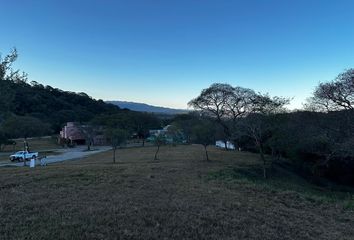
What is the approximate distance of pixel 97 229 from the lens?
6.08 meters

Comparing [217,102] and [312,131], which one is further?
[217,102]

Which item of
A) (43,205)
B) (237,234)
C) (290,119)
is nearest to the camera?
(237,234)

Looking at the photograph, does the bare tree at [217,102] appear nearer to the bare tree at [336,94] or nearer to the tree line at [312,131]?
the tree line at [312,131]

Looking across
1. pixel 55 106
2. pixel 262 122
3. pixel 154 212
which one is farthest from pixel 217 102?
pixel 55 106

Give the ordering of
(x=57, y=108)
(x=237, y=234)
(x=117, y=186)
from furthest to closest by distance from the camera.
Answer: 1. (x=57, y=108)
2. (x=117, y=186)
3. (x=237, y=234)

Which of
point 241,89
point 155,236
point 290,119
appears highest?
point 241,89

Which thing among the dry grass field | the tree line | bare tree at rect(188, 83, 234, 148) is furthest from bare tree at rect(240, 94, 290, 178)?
the dry grass field

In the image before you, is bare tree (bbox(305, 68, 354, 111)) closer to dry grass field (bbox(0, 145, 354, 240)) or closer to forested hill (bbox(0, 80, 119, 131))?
dry grass field (bbox(0, 145, 354, 240))

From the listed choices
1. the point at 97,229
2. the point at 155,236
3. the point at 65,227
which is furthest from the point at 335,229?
the point at 65,227

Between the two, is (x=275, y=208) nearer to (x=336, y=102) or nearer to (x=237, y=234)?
(x=237, y=234)

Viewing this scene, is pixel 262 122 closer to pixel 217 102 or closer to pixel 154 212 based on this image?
pixel 217 102

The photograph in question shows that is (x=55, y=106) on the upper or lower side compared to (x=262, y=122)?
upper

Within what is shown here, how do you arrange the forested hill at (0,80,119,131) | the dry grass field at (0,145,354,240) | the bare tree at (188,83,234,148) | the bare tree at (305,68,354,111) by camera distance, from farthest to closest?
the forested hill at (0,80,119,131)
the bare tree at (188,83,234,148)
the bare tree at (305,68,354,111)
the dry grass field at (0,145,354,240)

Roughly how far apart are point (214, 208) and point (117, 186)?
171 inches
